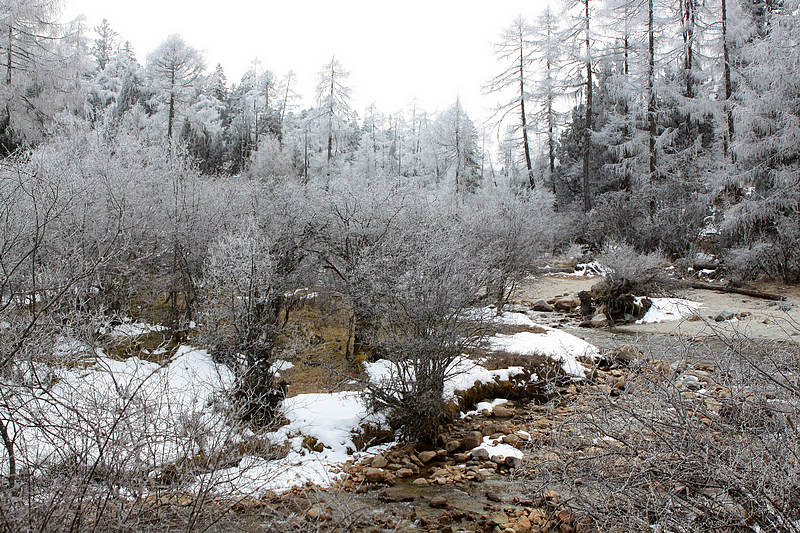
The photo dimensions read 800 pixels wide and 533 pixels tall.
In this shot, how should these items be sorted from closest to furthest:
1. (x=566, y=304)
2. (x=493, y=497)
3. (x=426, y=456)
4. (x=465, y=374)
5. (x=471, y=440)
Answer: (x=493, y=497) → (x=426, y=456) → (x=471, y=440) → (x=465, y=374) → (x=566, y=304)

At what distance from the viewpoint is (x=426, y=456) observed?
7.17 meters

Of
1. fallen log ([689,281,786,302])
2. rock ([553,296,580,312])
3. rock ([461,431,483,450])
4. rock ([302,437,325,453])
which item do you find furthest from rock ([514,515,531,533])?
rock ([553,296,580,312])

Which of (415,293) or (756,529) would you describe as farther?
(415,293)

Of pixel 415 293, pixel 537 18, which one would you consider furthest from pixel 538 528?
pixel 537 18

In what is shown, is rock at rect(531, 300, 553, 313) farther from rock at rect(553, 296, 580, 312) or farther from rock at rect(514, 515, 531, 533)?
rock at rect(514, 515, 531, 533)

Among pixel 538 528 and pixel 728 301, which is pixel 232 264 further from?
pixel 728 301

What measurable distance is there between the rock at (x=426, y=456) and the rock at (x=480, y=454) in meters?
0.56

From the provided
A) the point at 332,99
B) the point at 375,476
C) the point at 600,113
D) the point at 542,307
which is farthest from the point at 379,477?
the point at 600,113

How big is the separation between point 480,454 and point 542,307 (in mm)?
11218

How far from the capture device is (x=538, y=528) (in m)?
5.14

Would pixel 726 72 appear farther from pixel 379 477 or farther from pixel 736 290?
pixel 379 477

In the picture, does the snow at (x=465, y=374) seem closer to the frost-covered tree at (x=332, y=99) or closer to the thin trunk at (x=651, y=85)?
the thin trunk at (x=651, y=85)

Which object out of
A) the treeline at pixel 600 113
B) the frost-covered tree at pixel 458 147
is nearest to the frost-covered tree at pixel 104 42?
the treeline at pixel 600 113

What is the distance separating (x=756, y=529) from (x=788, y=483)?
421mm
